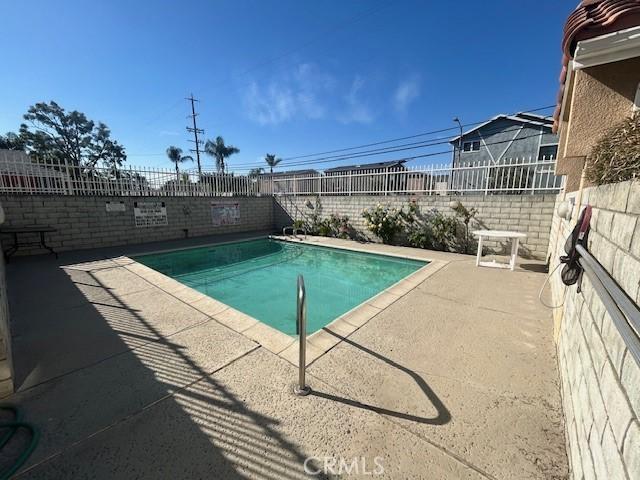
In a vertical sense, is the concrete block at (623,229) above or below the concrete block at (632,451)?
above

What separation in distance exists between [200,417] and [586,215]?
10.3 ft

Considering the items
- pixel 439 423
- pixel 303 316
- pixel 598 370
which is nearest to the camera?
pixel 598 370

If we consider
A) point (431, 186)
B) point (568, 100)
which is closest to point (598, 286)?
point (568, 100)

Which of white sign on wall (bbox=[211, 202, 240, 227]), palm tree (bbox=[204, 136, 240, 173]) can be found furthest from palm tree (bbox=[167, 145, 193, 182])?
white sign on wall (bbox=[211, 202, 240, 227])

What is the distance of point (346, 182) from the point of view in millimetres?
9969

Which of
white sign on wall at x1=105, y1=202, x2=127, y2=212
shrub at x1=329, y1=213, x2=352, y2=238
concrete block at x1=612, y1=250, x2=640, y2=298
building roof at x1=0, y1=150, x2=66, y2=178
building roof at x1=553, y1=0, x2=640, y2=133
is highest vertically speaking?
building roof at x1=553, y1=0, x2=640, y2=133

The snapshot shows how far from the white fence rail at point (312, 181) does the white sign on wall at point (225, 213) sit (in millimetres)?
567

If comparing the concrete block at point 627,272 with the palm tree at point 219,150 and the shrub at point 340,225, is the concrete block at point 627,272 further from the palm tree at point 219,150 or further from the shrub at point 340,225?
the palm tree at point 219,150

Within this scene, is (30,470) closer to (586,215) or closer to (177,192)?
(586,215)

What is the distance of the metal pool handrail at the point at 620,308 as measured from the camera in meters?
0.77

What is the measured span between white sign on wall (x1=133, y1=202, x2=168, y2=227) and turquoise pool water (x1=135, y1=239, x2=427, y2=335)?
206cm

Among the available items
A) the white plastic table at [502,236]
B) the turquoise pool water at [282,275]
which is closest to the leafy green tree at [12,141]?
the turquoise pool water at [282,275]

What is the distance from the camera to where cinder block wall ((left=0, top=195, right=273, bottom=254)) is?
664cm

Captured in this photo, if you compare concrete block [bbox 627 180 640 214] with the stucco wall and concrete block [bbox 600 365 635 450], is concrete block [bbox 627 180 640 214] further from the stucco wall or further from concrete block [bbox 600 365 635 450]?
the stucco wall
